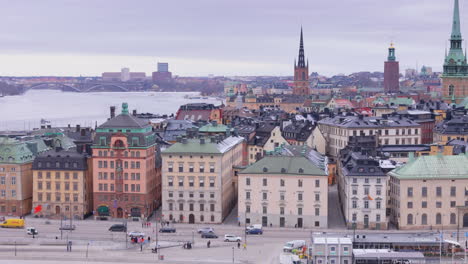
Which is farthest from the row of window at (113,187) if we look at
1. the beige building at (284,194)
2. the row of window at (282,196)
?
the row of window at (282,196)

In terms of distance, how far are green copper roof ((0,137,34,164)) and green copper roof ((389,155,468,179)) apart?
40.9 meters

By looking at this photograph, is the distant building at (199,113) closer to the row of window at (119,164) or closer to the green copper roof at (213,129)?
the green copper roof at (213,129)

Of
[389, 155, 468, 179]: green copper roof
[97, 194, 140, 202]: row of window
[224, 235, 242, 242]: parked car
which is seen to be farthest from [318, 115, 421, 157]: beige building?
[224, 235, 242, 242]: parked car

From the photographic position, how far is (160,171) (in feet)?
298

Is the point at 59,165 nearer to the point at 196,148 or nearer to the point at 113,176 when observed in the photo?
the point at 113,176

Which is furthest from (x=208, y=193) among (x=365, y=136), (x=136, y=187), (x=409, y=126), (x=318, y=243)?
(x=409, y=126)

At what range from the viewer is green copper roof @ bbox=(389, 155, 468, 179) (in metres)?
78.1

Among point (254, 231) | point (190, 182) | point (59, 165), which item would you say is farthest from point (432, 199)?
point (59, 165)

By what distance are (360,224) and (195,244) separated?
17.8 meters

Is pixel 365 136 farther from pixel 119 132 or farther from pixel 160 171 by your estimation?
pixel 119 132

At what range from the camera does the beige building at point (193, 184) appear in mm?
82688

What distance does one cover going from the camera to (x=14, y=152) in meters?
87.2

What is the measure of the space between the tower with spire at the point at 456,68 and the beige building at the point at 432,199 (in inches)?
4014

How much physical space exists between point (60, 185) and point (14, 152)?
6.62 meters
